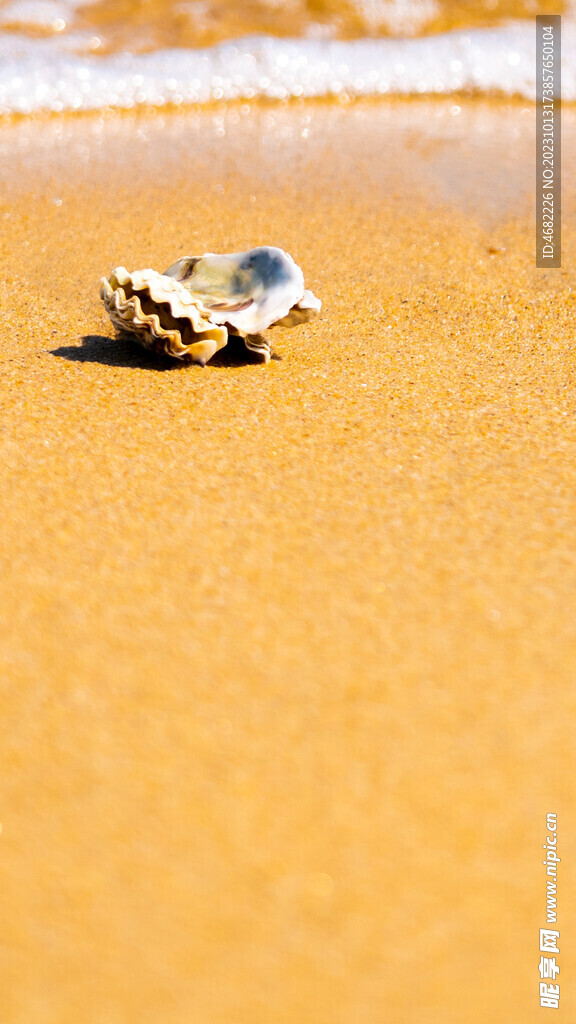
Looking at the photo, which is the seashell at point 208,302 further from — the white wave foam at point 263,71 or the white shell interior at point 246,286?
the white wave foam at point 263,71

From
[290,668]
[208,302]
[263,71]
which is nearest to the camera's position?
[290,668]

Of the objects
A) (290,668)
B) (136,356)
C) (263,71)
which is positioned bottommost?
(290,668)

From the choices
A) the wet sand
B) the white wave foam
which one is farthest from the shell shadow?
the white wave foam

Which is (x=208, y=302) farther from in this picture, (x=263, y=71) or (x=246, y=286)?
(x=263, y=71)

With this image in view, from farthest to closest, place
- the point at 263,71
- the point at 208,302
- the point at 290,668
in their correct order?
1. the point at 263,71
2. the point at 208,302
3. the point at 290,668

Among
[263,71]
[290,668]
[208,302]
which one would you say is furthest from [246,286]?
[263,71]

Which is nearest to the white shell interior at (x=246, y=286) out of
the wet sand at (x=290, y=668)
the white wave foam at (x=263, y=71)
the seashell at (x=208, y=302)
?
the seashell at (x=208, y=302)
